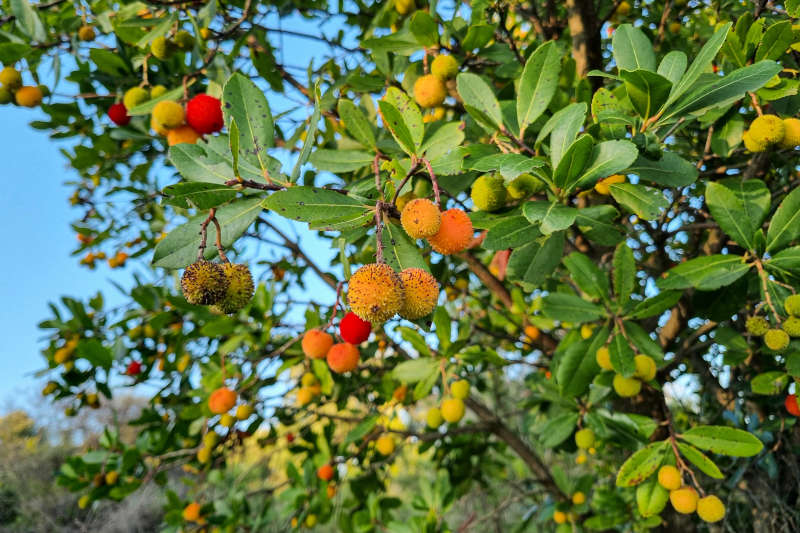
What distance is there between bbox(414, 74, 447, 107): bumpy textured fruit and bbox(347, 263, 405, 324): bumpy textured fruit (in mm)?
740

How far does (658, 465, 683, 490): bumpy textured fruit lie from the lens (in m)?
1.32

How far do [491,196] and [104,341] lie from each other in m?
2.08

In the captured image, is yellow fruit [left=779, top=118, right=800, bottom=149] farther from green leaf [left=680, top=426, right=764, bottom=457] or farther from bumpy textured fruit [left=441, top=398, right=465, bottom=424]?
bumpy textured fruit [left=441, top=398, right=465, bottom=424]

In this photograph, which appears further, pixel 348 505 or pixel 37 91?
pixel 348 505

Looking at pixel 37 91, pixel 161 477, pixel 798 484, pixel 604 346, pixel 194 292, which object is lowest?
pixel 798 484

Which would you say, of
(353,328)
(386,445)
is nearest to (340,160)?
(353,328)

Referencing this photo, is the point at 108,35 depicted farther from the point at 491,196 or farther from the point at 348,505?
the point at 348,505

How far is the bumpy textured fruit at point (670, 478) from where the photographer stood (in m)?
1.32

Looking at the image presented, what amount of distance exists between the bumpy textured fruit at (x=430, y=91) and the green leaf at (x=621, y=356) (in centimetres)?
80

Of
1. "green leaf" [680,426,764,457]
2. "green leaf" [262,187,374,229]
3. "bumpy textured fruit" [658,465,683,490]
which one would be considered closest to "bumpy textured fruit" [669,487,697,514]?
"bumpy textured fruit" [658,465,683,490]

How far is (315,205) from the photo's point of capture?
0.76 m

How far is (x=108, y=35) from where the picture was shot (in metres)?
1.82

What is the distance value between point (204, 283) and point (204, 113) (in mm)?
691

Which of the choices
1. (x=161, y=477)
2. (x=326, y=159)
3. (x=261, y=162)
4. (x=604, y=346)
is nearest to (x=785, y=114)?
(x=604, y=346)
